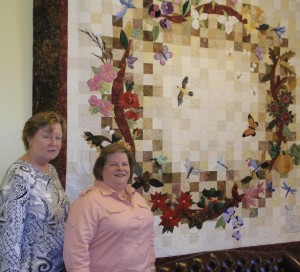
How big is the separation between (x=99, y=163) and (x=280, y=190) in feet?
4.60

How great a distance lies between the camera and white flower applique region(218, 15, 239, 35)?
2402 mm

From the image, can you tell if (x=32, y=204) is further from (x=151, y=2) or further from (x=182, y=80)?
(x=151, y=2)

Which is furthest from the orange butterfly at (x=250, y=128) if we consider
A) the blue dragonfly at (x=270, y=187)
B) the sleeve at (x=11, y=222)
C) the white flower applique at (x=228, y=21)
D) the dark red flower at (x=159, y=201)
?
the sleeve at (x=11, y=222)

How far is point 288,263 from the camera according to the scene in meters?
2.32

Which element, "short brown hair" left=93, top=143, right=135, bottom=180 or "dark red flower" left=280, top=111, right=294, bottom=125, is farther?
"dark red flower" left=280, top=111, right=294, bottom=125

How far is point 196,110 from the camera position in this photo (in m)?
2.34

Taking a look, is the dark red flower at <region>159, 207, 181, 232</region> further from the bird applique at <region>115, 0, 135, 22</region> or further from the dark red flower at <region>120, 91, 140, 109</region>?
the bird applique at <region>115, 0, 135, 22</region>

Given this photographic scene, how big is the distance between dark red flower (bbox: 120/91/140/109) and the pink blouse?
566 mm

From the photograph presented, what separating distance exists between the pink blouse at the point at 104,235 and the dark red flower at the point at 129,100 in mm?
566

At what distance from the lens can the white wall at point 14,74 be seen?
6.39 feet

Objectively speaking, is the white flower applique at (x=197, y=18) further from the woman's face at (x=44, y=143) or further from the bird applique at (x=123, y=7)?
the woman's face at (x=44, y=143)

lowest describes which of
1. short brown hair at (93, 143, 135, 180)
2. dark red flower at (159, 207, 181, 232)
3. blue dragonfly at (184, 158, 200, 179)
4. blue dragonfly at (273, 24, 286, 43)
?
dark red flower at (159, 207, 181, 232)

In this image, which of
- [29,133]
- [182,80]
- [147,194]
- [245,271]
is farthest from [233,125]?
[29,133]

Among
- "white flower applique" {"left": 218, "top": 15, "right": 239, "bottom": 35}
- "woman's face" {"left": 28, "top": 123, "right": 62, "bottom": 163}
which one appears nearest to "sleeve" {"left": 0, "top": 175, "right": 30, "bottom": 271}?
"woman's face" {"left": 28, "top": 123, "right": 62, "bottom": 163}
